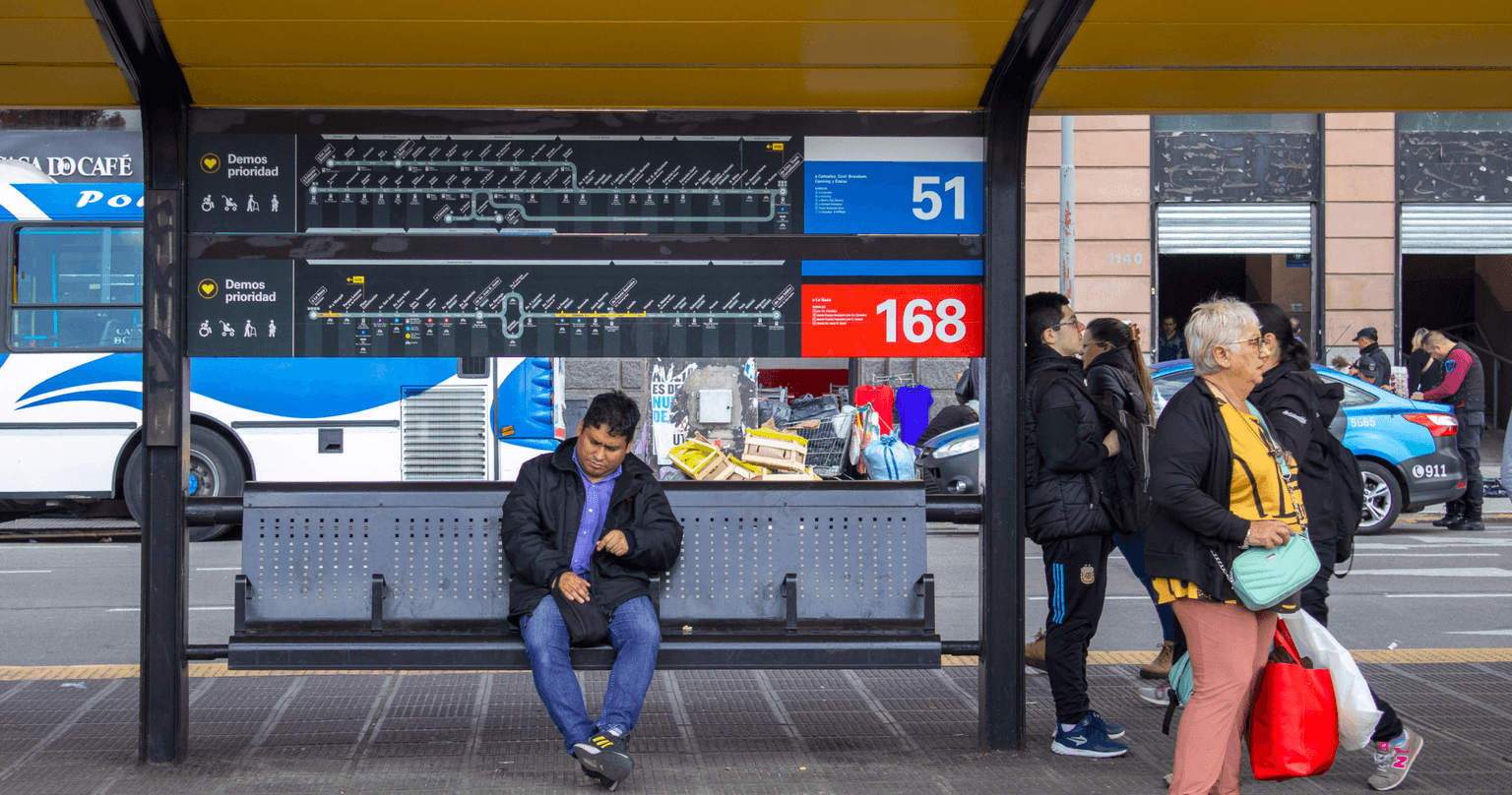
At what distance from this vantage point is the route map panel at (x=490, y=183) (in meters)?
4.52

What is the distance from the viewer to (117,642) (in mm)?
6840

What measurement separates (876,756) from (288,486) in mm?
2383

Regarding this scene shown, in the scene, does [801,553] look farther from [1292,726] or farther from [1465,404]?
[1465,404]

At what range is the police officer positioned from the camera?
11914 mm

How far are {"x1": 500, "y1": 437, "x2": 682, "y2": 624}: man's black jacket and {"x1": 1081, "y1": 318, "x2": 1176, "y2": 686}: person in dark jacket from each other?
5.89 feet

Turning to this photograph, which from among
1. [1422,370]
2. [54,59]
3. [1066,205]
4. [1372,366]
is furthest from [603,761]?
[1066,205]

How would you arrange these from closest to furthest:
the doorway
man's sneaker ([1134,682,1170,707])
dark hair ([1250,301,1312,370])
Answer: dark hair ([1250,301,1312,370]), man's sneaker ([1134,682,1170,707]), the doorway

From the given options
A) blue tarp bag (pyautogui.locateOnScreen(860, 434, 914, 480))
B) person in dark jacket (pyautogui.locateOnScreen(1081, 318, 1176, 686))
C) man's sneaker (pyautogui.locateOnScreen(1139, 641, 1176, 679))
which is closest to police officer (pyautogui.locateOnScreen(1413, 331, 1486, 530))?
blue tarp bag (pyautogui.locateOnScreen(860, 434, 914, 480))

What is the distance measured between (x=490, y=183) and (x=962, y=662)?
3274 millimetres

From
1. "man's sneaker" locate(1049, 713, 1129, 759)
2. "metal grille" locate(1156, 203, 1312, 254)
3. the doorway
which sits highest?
"metal grille" locate(1156, 203, 1312, 254)

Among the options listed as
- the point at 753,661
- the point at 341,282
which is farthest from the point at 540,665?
the point at 341,282

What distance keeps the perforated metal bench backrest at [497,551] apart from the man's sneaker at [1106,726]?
2.37 feet

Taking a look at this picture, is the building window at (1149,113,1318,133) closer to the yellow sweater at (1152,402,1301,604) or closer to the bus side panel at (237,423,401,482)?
the bus side panel at (237,423,401,482)

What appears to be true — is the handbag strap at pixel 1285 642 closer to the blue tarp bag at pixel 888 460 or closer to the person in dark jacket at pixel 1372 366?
the blue tarp bag at pixel 888 460
